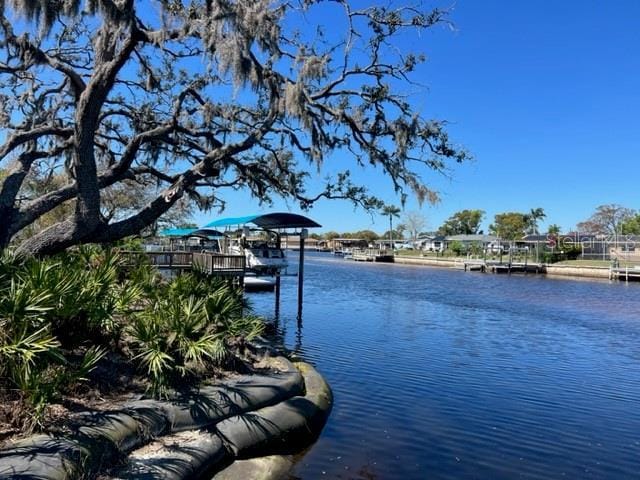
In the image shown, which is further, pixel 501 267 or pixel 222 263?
pixel 501 267

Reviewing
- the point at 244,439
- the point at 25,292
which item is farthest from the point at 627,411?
the point at 25,292

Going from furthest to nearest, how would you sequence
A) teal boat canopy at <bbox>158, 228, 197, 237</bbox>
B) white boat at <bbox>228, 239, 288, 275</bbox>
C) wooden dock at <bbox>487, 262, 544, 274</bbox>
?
wooden dock at <bbox>487, 262, 544, 274</bbox> → teal boat canopy at <bbox>158, 228, 197, 237</bbox> → white boat at <bbox>228, 239, 288, 275</bbox>

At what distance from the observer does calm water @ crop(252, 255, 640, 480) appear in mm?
7613

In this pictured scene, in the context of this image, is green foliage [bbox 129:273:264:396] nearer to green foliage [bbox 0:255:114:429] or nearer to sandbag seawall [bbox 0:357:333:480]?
sandbag seawall [bbox 0:357:333:480]

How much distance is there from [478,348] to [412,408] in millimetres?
7200

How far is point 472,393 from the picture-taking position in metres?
11.2

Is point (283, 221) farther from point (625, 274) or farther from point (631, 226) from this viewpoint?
point (631, 226)

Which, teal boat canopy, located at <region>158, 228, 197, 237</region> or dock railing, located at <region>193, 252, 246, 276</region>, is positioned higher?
teal boat canopy, located at <region>158, 228, 197, 237</region>

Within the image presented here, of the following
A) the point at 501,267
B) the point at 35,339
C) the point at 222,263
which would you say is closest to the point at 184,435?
the point at 35,339

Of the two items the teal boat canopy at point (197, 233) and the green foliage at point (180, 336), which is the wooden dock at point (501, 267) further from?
the green foliage at point (180, 336)

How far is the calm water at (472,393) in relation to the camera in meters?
7.61

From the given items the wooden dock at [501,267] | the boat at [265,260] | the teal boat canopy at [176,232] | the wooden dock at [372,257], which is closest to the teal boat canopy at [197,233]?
the teal boat canopy at [176,232]

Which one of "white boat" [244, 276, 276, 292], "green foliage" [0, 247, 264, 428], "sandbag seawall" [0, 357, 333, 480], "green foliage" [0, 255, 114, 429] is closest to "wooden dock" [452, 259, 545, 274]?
"white boat" [244, 276, 276, 292]

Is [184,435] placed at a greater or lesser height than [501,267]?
lesser
